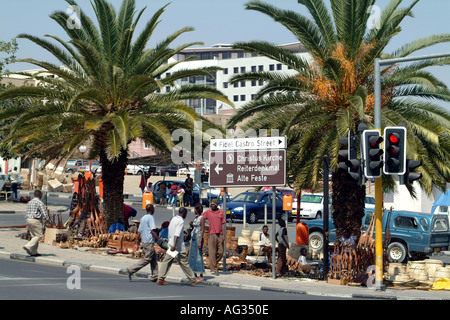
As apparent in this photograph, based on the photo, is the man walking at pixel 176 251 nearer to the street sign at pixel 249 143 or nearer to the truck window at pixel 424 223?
the street sign at pixel 249 143

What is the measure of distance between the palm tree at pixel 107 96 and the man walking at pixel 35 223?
2.07 metres

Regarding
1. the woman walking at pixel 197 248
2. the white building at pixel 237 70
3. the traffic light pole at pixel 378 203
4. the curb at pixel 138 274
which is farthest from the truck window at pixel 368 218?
the white building at pixel 237 70

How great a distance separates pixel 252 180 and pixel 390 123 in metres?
4.02

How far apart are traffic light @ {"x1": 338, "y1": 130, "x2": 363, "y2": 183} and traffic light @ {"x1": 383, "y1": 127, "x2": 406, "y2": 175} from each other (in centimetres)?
65

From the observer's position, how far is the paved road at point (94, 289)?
1335 centimetres

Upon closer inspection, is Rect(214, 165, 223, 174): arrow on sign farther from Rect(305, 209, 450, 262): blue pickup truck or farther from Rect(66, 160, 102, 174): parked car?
Rect(66, 160, 102, 174): parked car

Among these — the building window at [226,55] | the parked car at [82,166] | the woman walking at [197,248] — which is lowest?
the woman walking at [197,248]

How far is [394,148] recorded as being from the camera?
16.1m

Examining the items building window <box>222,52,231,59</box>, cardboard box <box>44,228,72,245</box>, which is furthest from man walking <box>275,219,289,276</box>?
building window <box>222,52,231,59</box>
